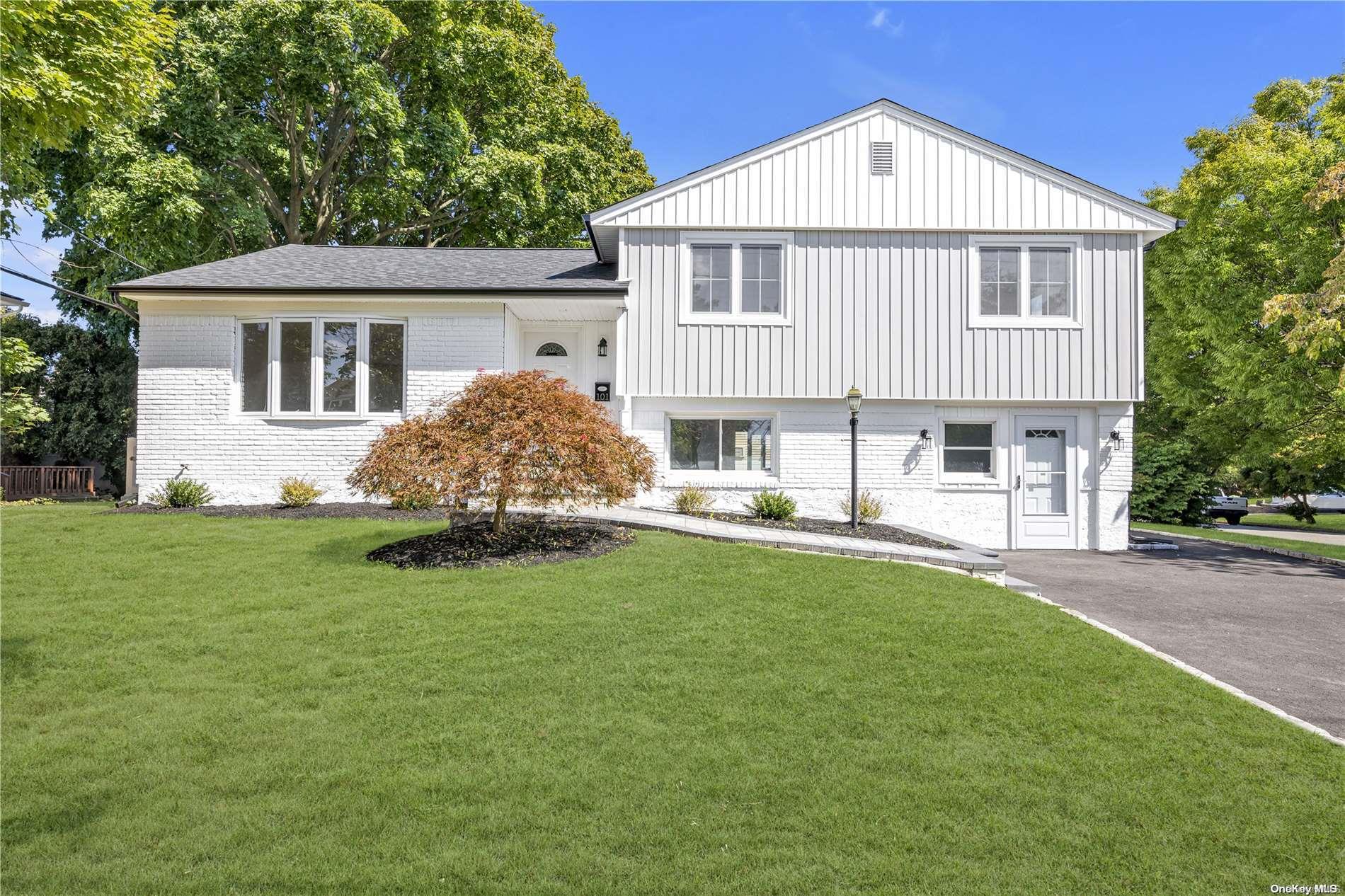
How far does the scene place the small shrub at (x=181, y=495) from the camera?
38.1 feet

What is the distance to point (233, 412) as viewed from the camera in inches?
481

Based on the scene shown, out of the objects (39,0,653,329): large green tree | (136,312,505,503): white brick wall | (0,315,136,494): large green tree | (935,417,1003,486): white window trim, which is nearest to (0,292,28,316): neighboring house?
(0,315,136,494): large green tree

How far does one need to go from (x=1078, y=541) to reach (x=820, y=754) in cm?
1133

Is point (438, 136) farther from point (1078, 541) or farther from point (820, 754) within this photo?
A: point (820, 754)

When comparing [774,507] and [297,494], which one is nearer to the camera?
[297,494]

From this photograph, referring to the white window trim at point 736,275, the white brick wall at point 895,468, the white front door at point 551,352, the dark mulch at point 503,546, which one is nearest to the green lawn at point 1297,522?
the white brick wall at point 895,468

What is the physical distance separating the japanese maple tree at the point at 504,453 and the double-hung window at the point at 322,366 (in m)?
4.33

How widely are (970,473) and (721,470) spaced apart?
15.0 ft

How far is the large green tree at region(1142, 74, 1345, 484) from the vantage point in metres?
12.7

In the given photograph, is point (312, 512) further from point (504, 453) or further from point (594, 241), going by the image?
point (594, 241)

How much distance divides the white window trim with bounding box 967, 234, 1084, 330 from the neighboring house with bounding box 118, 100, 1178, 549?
4 cm

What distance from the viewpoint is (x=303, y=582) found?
715cm

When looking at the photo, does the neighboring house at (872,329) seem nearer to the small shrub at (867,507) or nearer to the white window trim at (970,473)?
the white window trim at (970,473)

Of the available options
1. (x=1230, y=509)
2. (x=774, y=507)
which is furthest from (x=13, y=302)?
(x=1230, y=509)
